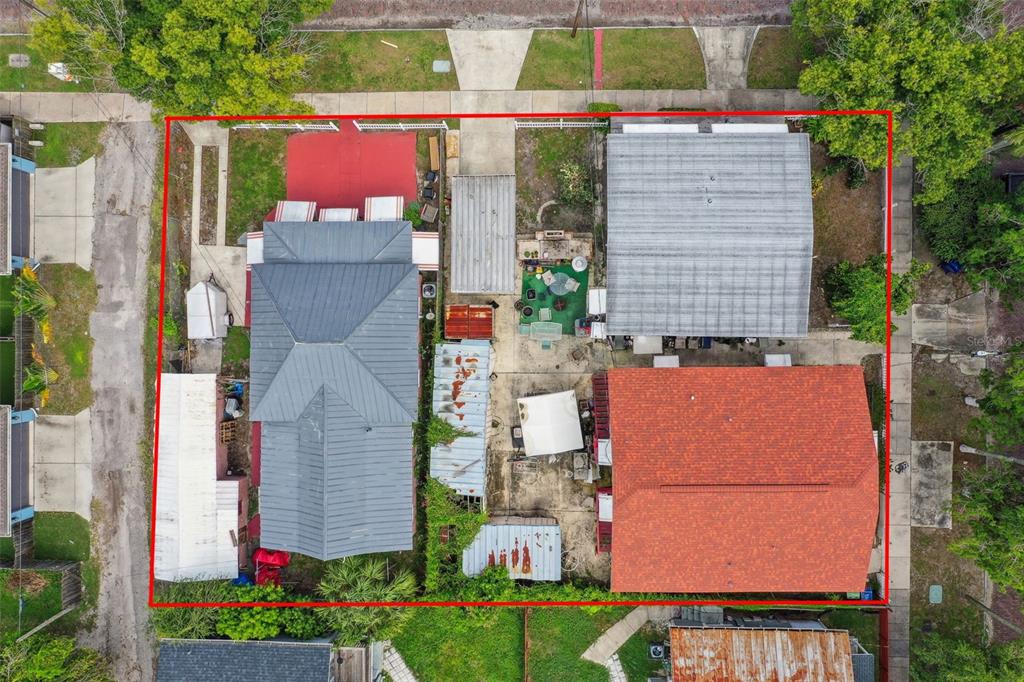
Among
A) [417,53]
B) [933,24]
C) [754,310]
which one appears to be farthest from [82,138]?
[933,24]

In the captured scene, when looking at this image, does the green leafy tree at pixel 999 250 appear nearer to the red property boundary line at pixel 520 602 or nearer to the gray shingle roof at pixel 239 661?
the red property boundary line at pixel 520 602

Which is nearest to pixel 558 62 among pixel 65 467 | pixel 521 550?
pixel 521 550

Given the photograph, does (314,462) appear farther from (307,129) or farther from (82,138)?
(82,138)

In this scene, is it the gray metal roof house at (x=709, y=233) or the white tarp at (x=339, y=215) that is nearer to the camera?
the gray metal roof house at (x=709, y=233)

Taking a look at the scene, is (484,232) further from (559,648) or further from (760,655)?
(760,655)

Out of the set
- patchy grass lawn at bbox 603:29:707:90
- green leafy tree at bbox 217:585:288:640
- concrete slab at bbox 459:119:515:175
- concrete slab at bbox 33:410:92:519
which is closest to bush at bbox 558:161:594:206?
concrete slab at bbox 459:119:515:175

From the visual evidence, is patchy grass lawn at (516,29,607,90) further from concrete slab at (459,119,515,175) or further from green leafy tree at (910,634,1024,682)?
green leafy tree at (910,634,1024,682)

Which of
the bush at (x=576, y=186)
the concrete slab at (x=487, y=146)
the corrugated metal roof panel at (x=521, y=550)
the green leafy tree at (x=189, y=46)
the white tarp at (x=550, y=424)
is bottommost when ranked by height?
the corrugated metal roof panel at (x=521, y=550)

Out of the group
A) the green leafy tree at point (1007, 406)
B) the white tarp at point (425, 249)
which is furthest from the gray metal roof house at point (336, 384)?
the green leafy tree at point (1007, 406)
